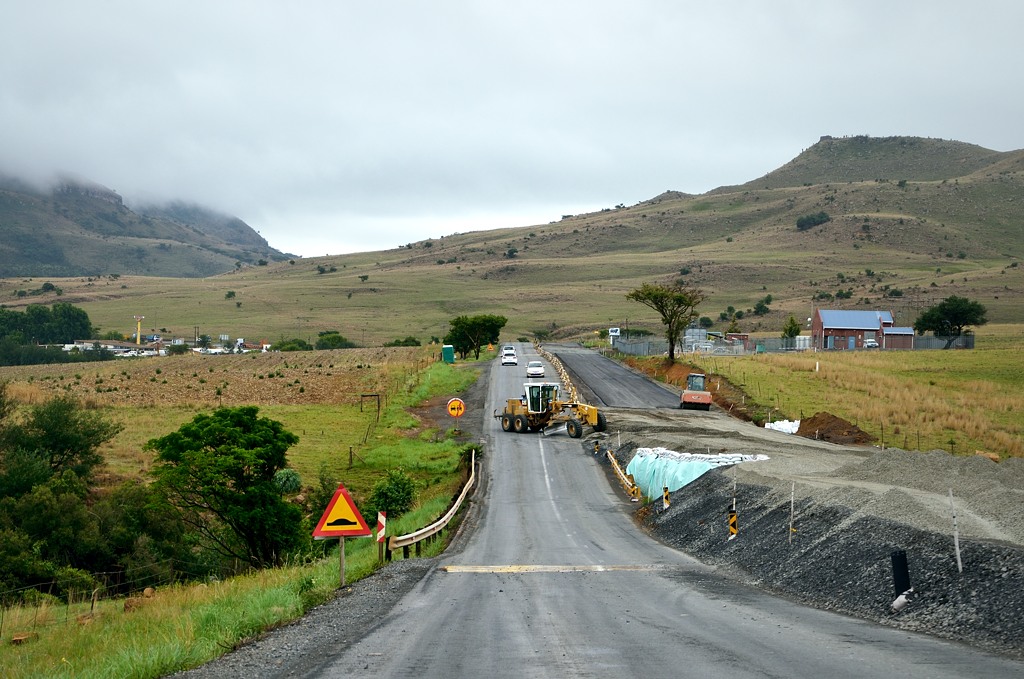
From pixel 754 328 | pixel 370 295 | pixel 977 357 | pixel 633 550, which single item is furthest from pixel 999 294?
pixel 633 550

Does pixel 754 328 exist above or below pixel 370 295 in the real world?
below

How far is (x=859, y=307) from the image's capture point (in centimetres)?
13375

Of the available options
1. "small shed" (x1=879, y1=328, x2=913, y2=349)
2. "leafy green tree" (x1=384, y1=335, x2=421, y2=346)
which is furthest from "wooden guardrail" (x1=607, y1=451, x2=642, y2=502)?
"leafy green tree" (x1=384, y1=335, x2=421, y2=346)

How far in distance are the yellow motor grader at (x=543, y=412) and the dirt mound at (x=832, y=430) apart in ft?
36.4

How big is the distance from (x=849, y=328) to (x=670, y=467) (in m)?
77.6

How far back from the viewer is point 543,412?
49.9 meters

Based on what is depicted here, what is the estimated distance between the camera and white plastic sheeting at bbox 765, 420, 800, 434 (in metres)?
50.8

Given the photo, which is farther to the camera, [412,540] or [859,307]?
[859,307]

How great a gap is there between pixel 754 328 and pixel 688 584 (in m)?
121

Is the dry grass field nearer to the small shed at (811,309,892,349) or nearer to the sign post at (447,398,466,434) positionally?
Result: the sign post at (447,398,466,434)

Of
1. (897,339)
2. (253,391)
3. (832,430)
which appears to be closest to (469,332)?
(253,391)

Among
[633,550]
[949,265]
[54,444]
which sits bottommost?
[633,550]

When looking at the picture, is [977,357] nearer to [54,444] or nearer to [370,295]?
[54,444]

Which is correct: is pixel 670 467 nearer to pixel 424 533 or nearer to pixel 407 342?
pixel 424 533
